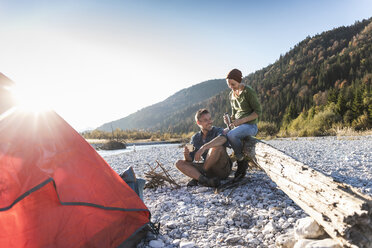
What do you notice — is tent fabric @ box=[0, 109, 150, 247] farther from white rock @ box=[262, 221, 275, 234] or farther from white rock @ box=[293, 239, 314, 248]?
white rock @ box=[293, 239, 314, 248]

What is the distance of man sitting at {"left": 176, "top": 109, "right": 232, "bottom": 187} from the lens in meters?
4.27

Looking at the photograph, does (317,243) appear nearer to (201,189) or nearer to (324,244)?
(324,244)

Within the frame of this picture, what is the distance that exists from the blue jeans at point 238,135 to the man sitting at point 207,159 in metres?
0.15

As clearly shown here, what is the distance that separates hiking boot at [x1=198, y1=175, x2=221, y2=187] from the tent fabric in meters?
1.98

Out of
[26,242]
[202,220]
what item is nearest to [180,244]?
[202,220]

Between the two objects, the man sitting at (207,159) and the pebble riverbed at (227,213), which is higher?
the man sitting at (207,159)

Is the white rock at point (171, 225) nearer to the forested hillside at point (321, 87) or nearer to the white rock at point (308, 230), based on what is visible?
the white rock at point (308, 230)

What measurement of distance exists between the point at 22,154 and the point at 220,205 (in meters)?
2.69

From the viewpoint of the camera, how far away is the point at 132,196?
2645 mm

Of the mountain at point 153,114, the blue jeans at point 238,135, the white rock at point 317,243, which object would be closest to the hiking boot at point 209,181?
the blue jeans at point 238,135

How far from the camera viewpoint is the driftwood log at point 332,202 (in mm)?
1535

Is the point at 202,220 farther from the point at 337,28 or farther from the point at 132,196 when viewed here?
the point at 337,28

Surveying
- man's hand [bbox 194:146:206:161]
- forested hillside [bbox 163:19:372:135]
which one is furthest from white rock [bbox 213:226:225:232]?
forested hillside [bbox 163:19:372:135]

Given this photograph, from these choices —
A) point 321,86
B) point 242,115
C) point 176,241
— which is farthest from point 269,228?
point 321,86
